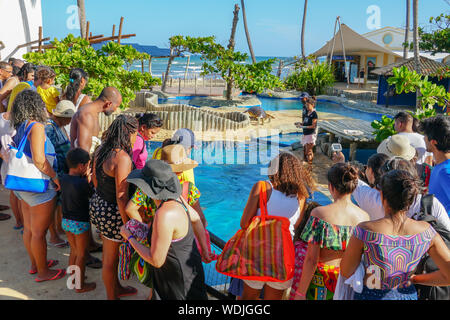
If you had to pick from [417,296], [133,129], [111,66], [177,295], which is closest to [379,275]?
[417,296]

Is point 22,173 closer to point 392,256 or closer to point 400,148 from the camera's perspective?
point 392,256

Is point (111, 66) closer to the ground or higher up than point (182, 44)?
closer to the ground

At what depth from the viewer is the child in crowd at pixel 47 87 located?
4.49 meters

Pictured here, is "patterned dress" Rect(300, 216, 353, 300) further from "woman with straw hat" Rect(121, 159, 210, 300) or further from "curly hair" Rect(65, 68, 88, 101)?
"curly hair" Rect(65, 68, 88, 101)

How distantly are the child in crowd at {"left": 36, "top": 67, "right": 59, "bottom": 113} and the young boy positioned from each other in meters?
1.66

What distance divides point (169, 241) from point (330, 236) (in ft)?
3.30

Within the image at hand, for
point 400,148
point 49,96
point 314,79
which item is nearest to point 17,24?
point 49,96

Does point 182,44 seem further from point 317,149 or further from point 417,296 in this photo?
point 417,296

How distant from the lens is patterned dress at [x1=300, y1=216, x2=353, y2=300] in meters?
2.43

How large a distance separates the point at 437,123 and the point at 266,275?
1847mm

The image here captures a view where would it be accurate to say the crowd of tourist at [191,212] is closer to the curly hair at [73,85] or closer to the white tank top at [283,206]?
the white tank top at [283,206]

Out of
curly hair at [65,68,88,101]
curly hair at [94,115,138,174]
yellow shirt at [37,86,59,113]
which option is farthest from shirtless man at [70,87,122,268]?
yellow shirt at [37,86,59,113]

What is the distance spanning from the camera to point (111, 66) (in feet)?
33.2

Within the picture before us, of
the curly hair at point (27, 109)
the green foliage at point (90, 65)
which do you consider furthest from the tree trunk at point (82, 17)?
the curly hair at point (27, 109)
